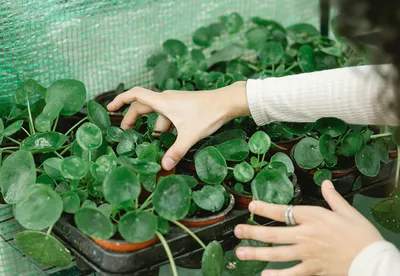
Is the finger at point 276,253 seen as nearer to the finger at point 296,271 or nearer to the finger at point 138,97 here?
the finger at point 296,271

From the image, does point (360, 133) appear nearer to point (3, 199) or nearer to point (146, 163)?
point (146, 163)

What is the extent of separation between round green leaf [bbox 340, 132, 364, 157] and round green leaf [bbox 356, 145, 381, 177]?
0.03ft

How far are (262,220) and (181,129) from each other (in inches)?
8.1

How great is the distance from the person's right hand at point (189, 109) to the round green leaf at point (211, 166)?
0.05 meters

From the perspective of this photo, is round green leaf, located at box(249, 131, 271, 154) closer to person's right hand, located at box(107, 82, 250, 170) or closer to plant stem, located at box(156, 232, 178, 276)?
person's right hand, located at box(107, 82, 250, 170)

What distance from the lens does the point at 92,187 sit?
3.07 feet

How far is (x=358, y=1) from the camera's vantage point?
2.44 feet

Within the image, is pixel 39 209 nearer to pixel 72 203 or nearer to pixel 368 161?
pixel 72 203

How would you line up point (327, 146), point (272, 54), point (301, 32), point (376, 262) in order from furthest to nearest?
point (301, 32) → point (272, 54) → point (327, 146) → point (376, 262)

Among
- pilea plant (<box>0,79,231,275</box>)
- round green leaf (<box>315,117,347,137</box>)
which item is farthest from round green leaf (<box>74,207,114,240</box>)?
round green leaf (<box>315,117,347,137</box>)

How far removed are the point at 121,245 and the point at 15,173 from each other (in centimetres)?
22

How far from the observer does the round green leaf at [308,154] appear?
1.04m

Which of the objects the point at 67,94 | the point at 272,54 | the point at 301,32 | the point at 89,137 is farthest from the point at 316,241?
the point at 301,32

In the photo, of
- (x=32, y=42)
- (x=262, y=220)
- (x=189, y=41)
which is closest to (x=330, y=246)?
(x=262, y=220)
